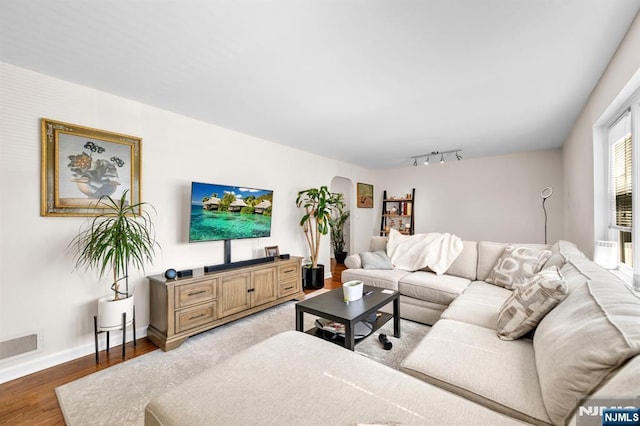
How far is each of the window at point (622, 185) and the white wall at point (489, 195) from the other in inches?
102

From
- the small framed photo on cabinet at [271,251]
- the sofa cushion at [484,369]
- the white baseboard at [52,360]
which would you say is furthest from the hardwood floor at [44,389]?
the sofa cushion at [484,369]

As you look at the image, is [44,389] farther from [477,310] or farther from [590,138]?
[590,138]

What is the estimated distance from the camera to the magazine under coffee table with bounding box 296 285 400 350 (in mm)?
1895

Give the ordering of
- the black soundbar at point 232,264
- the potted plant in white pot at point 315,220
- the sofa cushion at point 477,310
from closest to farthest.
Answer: the sofa cushion at point 477,310 < the black soundbar at point 232,264 < the potted plant in white pot at point 315,220

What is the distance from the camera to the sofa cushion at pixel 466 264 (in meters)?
3.19

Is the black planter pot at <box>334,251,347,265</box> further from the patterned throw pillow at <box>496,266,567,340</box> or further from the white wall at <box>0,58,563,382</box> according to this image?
the patterned throw pillow at <box>496,266,567,340</box>

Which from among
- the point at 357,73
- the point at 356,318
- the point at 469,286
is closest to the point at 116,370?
the point at 356,318

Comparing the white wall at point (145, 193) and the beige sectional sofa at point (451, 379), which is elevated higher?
the white wall at point (145, 193)

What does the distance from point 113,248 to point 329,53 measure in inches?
91.9

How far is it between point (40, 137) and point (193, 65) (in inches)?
55.5

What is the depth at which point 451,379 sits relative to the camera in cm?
126

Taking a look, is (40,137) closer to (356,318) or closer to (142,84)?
(142,84)

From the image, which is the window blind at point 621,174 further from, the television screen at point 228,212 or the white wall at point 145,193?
the television screen at point 228,212

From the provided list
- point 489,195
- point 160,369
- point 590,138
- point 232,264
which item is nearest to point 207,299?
point 232,264
